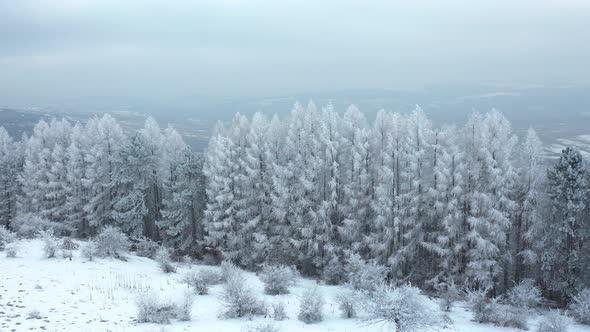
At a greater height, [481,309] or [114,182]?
[114,182]

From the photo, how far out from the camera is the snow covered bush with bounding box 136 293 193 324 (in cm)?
1318

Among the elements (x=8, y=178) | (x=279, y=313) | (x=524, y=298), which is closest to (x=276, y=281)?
(x=279, y=313)

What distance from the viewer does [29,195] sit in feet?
139

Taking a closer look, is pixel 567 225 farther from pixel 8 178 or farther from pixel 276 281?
pixel 8 178

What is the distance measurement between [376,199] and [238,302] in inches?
648

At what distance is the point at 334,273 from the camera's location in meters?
27.6

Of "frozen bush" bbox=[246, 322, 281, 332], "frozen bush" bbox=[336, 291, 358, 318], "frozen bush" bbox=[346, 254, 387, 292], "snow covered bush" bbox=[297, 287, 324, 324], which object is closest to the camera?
"frozen bush" bbox=[246, 322, 281, 332]

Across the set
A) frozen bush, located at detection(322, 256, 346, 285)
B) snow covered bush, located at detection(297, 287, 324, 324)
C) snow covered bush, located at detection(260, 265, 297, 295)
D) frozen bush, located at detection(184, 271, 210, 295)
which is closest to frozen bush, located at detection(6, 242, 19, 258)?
frozen bush, located at detection(184, 271, 210, 295)

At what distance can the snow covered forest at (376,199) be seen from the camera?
25531 millimetres

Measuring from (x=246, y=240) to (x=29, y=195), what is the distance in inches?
937

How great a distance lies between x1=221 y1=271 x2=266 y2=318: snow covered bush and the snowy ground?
0.38m

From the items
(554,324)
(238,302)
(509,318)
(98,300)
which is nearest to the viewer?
(98,300)

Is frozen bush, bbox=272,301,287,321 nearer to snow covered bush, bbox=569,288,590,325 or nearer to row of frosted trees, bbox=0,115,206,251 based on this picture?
snow covered bush, bbox=569,288,590,325

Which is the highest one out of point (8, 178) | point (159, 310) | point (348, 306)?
point (159, 310)
